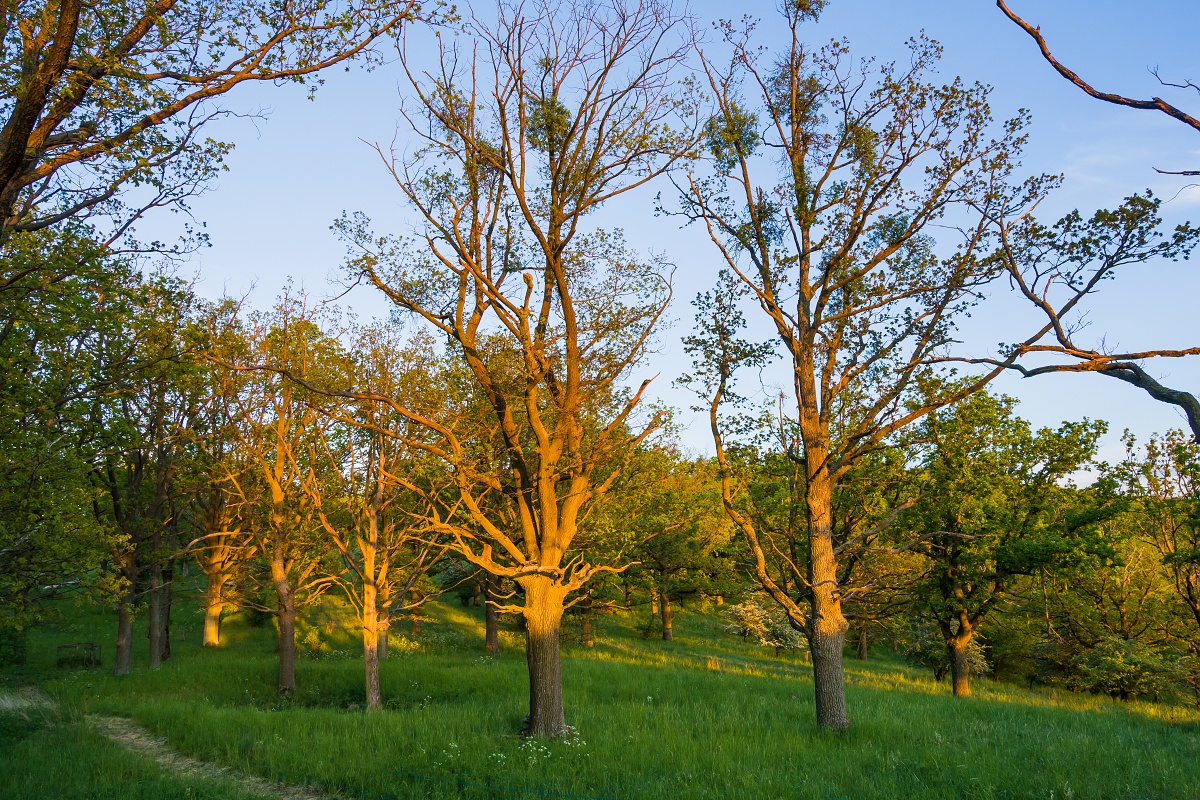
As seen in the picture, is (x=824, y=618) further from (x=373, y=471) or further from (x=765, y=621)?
(x=765, y=621)

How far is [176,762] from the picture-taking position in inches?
477

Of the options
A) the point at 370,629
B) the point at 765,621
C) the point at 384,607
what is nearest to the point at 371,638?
the point at 370,629

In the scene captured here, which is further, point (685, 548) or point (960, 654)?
point (685, 548)

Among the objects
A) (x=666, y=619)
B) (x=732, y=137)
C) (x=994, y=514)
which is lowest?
(x=666, y=619)

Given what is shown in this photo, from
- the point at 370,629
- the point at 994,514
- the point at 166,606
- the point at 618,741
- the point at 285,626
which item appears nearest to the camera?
the point at 618,741

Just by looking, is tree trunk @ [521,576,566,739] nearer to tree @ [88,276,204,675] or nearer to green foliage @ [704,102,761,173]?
green foliage @ [704,102,761,173]

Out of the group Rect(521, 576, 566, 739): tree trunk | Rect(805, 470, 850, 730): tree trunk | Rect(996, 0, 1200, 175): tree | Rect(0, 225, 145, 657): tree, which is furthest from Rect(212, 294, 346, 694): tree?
Rect(996, 0, 1200, 175): tree

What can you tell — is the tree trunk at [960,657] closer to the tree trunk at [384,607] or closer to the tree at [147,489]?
the tree trunk at [384,607]

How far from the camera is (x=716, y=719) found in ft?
45.8

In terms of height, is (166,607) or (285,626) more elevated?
(285,626)

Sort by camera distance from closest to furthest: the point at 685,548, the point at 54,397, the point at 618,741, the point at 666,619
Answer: the point at 618,741
the point at 54,397
the point at 685,548
the point at 666,619

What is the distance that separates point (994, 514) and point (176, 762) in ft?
77.6

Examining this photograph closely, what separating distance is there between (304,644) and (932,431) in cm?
2788

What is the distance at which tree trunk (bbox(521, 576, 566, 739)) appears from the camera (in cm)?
1191
